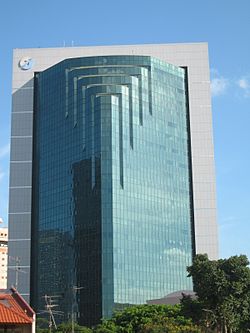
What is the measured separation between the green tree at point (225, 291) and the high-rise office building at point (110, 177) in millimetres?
52211

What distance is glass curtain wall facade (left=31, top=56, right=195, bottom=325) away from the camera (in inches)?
5315

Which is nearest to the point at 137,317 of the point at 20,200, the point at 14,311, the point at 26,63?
the point at 14,311

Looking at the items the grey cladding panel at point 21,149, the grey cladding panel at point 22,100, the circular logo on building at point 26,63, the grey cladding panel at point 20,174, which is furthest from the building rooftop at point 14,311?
the circular logo on building at point 26,63

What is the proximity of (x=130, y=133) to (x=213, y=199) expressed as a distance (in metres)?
28.5

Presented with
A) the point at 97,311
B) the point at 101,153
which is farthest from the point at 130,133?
the point at 97,311

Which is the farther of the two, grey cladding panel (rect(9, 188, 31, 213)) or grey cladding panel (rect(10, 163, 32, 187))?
grey cladding panel (rect(10, 163, 32, 187))

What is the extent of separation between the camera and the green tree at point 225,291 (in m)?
76.1

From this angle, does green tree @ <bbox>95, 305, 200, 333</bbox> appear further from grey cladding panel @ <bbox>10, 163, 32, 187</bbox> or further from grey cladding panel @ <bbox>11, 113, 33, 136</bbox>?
grey cladding panel @ <bbox>11, 113, 33, 136</bbox>

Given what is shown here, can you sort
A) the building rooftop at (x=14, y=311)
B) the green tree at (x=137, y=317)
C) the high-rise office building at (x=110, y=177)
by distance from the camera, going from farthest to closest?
the high-rise office building at (x=110, y=177) < the green tree at (x=137, y=317) < the building rooftop at (x=14, y=311)

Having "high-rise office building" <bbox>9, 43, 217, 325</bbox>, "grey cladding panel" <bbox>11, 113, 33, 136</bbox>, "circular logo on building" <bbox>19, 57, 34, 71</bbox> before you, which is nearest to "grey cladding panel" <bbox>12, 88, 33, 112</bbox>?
"high-rise office building" <bbox>9, 43, 217, 325</bbox>

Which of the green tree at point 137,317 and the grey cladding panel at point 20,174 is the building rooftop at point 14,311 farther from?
the grey cladding panel at point 20,174

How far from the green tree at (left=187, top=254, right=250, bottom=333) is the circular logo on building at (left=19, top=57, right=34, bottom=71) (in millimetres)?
101354

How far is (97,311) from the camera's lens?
13250 centimetres

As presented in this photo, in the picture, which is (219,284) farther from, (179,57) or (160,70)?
(179,57)
